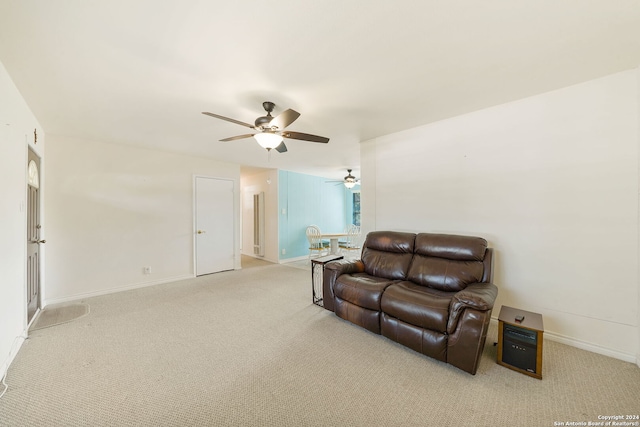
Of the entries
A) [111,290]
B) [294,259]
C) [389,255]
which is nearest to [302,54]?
[389,255]

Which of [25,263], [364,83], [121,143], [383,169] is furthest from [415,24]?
[121,143]

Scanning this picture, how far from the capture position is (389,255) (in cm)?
308

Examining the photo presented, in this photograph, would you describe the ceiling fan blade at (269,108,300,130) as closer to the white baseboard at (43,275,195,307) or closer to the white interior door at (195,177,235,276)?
the white interior door at (195,177,235,276)

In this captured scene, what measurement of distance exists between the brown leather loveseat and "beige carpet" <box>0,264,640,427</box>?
191 mm

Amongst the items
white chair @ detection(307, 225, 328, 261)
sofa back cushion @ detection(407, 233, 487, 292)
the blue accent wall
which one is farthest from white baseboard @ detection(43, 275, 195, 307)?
sofa back cushion @ detection(407, 233, 487, 292)

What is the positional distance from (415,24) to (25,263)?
411 centimetres

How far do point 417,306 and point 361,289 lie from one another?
611mm

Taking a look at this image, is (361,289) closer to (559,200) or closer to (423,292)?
(423,292)

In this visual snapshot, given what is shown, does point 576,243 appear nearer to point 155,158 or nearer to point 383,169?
point 383,169

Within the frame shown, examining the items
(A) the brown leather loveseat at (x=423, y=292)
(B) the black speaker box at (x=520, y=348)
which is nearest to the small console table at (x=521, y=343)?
(B) the black speaker box at (x=520, y=348)

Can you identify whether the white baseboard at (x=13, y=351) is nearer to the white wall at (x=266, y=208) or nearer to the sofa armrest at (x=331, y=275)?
the sofa armrest at (x=331, y=275)

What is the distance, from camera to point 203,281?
4.53 metres

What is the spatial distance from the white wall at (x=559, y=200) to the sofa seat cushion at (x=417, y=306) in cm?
101

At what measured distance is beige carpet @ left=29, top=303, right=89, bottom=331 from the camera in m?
2.77
